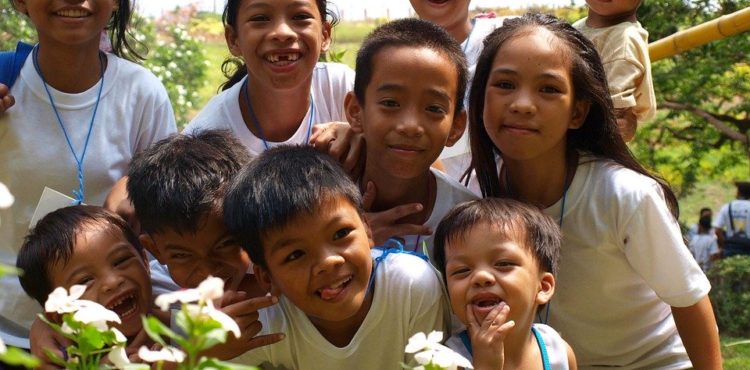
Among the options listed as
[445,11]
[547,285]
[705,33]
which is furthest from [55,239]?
[705,33]

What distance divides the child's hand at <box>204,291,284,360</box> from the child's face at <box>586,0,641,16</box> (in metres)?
1.90

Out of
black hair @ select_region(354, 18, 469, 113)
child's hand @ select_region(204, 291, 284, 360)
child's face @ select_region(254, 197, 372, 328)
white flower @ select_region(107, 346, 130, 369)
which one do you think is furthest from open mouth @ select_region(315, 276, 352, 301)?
white flower @ select_region(107, 346, 130, 369)

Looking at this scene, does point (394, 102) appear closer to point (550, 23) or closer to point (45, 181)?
point (550, 23)

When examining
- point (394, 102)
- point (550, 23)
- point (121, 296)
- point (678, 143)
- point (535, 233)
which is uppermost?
point (550, 23)

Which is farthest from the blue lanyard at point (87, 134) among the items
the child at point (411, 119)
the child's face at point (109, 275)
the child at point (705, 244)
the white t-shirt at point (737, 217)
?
the white t-shirt at point (737, 217)

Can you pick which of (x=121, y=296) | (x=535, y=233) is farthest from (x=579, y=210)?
(x=121, y=296)

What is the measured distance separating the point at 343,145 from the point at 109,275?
822 millimetres

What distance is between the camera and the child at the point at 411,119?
10.4 ft

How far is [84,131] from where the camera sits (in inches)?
137

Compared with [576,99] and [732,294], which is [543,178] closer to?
[576,99]

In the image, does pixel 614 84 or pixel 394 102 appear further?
pixel 614 84

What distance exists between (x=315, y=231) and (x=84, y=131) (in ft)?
3.79

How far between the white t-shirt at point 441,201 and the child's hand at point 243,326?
0.60m

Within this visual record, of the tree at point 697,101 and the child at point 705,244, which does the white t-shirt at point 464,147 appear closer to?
the tree at point 697,101
